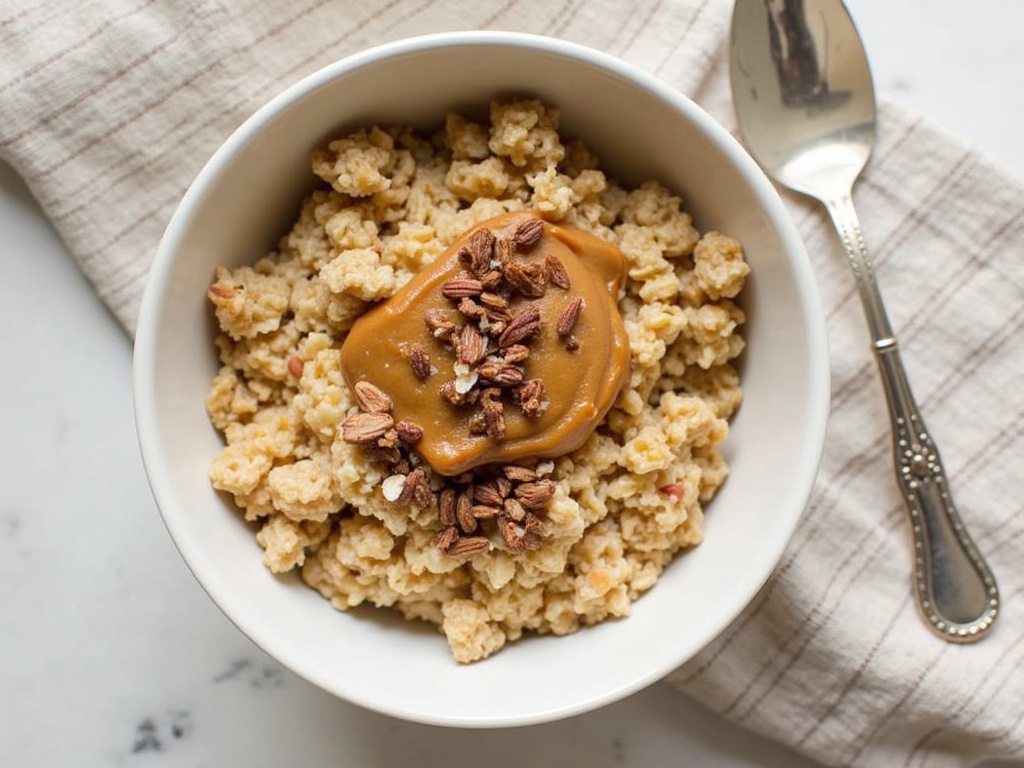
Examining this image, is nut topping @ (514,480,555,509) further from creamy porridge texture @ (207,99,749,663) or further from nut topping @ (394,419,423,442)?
nut topping @ (394,419,423,442)

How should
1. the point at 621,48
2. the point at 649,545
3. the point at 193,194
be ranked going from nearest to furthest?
the point at 193,194 → the point at 649,545 → the point at 621,48

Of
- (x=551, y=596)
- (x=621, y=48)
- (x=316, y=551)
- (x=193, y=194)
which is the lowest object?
(x=551, y=596)

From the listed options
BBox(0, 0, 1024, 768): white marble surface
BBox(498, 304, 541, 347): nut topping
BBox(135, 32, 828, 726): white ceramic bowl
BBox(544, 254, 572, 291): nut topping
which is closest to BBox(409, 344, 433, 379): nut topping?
BBox(498, 304, 541, 347): nut topping

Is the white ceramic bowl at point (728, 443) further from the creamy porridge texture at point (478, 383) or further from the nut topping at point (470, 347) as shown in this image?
the nut topping at point (470, 347)

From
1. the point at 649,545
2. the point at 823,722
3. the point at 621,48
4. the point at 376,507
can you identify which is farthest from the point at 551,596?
the point at 621,48

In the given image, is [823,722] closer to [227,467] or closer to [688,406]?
[688,406]
